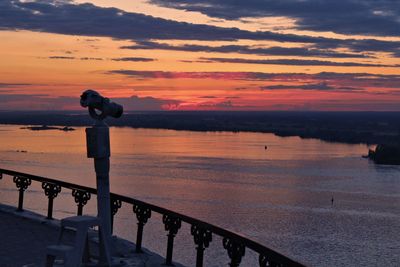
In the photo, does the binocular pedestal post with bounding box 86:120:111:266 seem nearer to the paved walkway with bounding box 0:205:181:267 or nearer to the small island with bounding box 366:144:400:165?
the paved walkway with bounding box 0:205:181:267

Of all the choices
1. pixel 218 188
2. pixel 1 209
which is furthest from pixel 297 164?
pixel 1 209

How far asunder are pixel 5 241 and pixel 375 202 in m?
55.8

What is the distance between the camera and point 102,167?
867 cm

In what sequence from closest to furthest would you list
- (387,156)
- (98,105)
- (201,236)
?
(201,236)
(98,105)
(387,156)

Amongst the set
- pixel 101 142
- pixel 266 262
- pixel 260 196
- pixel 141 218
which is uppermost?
pixel 101 142

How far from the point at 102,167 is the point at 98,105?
0.90 metres

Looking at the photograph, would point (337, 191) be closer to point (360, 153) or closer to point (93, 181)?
point (93, 181)

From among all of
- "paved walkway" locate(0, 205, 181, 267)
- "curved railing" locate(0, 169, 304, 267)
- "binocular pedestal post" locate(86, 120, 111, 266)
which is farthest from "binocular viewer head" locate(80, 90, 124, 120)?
"paved walkway" locate(0, 205, 181, 267)

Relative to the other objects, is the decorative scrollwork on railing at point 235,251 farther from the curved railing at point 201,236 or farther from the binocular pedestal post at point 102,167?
the binocular pedestal post at point 102,167

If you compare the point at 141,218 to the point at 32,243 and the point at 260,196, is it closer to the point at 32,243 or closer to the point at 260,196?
the point at 32,243

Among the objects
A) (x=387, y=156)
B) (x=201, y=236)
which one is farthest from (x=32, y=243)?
(x=387, y=156)

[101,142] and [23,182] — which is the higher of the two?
[101,142]

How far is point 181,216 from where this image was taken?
329 inches

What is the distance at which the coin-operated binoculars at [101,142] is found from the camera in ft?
27.6
